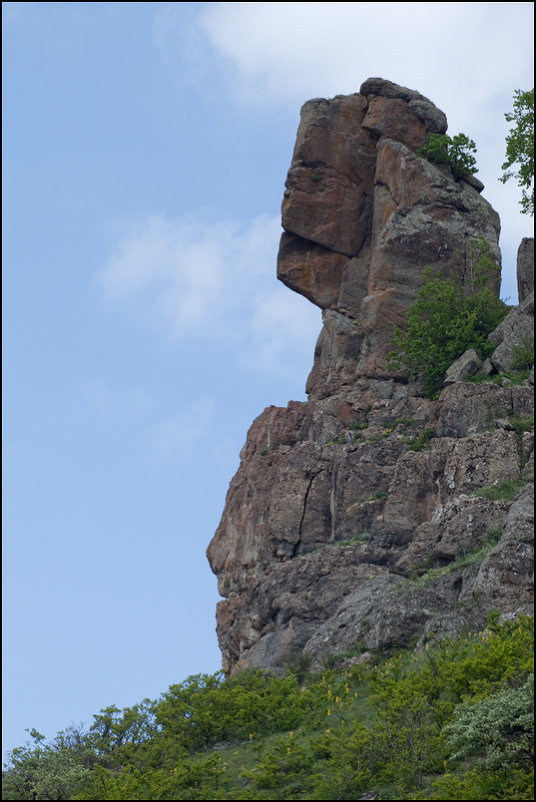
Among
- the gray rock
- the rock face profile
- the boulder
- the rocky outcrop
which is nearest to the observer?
the rock face profile

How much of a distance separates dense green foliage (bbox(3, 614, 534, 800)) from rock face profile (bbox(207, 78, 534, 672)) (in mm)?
3339

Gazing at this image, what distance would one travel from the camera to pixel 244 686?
104 ft

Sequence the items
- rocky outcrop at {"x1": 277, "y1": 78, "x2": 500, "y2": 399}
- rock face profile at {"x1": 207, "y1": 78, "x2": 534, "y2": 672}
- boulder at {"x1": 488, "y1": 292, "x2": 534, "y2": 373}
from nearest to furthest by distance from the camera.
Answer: rock face profile at {"x1": 207, "y1": 78, "x2": 534, "y2": 672}, boulder at {"x1": 488, "y1": 292, "x2": 534, "y2": 373}, rocky outcrop at {"x1": 277, "y1": 78, "x2": 500, "y2": 399}

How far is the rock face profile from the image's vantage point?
34375 millimetres

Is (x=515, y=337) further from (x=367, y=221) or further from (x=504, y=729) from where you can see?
(x=504, y=729)

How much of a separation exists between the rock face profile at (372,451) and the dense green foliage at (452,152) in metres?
0.59

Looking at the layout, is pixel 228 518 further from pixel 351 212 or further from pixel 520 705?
pixel 520 705

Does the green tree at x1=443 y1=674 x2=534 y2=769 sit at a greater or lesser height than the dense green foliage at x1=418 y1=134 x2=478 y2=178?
lesser

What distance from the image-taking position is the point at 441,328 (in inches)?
1886

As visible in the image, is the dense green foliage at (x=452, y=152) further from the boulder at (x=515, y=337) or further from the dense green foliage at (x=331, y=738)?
the dense green foliage at (x=331, y=738)

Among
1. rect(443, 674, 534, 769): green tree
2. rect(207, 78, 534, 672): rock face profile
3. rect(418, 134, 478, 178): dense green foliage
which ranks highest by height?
rect(418, 134, 478, 178): dense green foliage

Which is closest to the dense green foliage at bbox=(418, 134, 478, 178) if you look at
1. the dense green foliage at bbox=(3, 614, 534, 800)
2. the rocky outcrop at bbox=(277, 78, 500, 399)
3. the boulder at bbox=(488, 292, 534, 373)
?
the rocky outcrop at bbox=(277, 78, 500, 399)

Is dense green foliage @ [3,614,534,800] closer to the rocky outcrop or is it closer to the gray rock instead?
the gray rock

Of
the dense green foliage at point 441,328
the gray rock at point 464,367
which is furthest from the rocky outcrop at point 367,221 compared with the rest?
the gray rock at point 464,367
